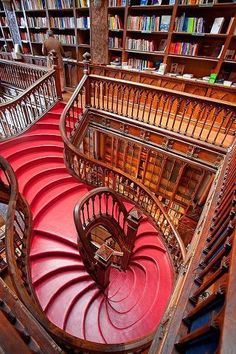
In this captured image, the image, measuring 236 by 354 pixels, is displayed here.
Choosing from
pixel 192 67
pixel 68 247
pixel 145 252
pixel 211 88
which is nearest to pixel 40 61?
pixel 192 67

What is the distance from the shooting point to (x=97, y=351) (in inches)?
72.7

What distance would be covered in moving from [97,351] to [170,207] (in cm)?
325

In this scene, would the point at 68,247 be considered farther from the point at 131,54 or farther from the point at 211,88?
the point at 131,54

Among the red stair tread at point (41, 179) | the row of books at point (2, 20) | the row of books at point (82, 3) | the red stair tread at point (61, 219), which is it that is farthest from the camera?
the row of books at point (2, 20)

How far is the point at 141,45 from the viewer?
426cm

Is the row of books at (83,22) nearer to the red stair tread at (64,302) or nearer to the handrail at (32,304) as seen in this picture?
the handrail at (32,304)

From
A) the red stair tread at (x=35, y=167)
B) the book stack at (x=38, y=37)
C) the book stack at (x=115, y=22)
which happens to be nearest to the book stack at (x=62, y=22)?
the book stack at (x=38, y=37)

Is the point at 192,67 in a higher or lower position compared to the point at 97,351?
higher

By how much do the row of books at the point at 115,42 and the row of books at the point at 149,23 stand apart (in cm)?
40

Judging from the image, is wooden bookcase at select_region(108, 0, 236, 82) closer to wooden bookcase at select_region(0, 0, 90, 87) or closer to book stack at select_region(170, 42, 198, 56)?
book stack at select_region(170, 42, 198, 56)

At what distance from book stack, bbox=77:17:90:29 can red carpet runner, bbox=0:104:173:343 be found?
2.60 metres

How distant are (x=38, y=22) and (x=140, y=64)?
3.38m

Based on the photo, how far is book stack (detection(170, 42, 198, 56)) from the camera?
375cm

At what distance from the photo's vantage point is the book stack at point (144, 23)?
386 centimetres
